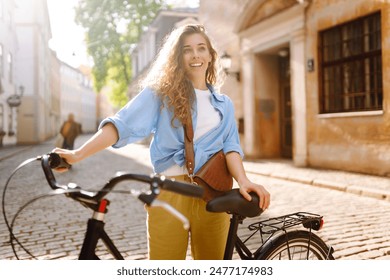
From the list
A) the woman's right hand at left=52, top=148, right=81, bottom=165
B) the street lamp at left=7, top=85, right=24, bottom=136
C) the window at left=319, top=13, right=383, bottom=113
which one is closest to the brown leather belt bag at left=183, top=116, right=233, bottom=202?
the woman's right hand at left=52, top=148, right=81, bottom=165

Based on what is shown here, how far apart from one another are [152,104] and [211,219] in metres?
0.52

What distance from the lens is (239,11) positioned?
1234cm

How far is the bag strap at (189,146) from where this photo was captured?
167 cm

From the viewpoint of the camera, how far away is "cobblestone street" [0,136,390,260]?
3443 mm

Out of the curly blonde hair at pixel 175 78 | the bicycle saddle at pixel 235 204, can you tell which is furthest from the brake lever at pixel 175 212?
the curly blonde hair at pixel 175 78

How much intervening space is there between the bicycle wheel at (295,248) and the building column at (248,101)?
9.92 meters

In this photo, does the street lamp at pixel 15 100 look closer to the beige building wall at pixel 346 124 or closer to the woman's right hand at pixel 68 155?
the beige building wall at pixel 346 124

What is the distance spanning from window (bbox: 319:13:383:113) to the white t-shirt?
22.3ft

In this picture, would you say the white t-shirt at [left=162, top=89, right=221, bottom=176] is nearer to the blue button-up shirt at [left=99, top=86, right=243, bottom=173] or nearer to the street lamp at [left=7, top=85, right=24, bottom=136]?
the blue button-up shirt at [left=99, top=86, right=243, bottom=173]

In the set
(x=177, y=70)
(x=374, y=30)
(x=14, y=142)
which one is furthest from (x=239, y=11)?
(x=177, y=70)

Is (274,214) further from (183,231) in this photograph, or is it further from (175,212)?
(175,212)

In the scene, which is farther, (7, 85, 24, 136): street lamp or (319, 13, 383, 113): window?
(7, 85, 24, 136): street lamp

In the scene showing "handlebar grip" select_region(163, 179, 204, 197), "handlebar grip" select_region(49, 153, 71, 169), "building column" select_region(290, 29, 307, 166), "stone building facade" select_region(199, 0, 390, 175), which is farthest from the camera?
"building column" select_region(290, 29, 307, 166)
